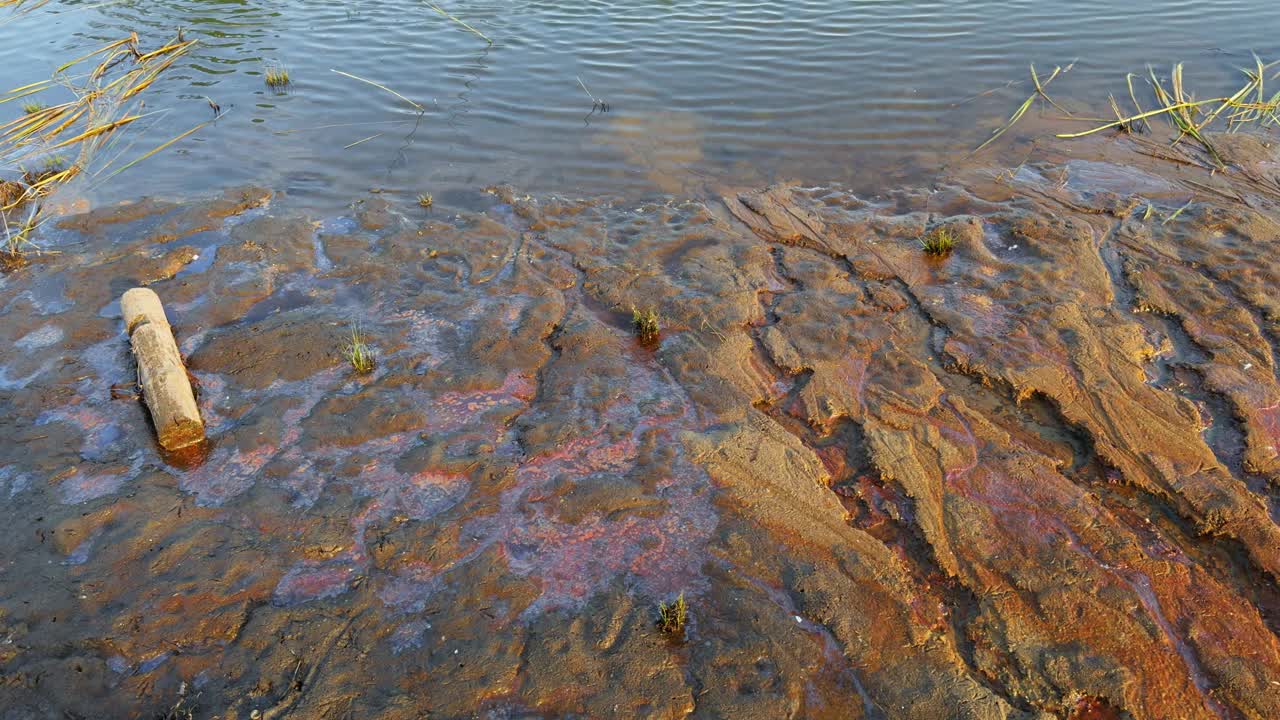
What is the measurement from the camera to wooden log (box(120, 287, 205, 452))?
4375mm

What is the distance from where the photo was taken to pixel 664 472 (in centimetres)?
420

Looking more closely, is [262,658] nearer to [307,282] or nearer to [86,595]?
[86,595]

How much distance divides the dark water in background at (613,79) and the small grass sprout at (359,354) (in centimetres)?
266

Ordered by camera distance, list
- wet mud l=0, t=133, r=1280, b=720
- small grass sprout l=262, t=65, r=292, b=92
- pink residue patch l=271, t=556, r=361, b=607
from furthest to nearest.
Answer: small grass sprout l=262, t=65, r=292, b=92
pink residue patch l=271, t=556, r=361, b=607
wet mud l=0, t=133, r=1280, b=720

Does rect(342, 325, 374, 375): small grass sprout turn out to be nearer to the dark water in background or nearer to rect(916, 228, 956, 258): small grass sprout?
the dark water in background

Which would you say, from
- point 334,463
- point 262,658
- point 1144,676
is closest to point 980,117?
point 1144,676

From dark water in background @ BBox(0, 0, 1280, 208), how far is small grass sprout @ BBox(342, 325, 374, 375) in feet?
8.73

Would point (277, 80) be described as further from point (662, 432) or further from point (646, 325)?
point (662, 432)

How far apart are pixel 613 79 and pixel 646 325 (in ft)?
18.4

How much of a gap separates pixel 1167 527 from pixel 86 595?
5.27 metres

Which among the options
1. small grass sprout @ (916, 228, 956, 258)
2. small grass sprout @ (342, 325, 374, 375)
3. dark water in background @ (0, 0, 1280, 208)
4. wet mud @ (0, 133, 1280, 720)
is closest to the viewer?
wet mud @ (0, 133, 1280, 720)

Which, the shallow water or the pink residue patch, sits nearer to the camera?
the shallow water

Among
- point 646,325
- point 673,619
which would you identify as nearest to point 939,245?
point 646,325

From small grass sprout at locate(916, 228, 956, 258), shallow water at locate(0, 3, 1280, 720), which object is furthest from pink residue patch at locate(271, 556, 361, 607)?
small grass sprout at locate(916, 228, 956, 258)
